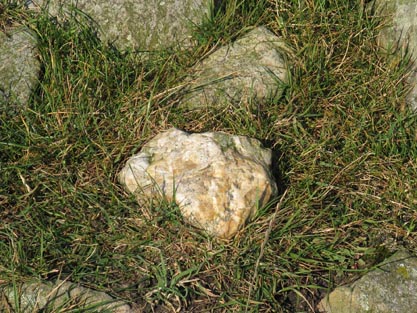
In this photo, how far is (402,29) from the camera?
3.92 metres

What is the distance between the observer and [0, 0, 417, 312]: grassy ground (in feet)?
10.3

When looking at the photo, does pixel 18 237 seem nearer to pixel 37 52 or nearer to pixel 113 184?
pixel 113 184

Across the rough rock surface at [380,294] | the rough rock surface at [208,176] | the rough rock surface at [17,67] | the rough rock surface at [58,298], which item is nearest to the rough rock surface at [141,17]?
the rough rock surface at [17,67]

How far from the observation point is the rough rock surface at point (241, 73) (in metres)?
3.76

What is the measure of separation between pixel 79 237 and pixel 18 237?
0.88 feet

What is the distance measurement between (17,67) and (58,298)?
1322 mm

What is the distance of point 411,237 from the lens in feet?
10.9

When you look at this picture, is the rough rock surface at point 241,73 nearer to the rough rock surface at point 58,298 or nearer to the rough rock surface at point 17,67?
the rough rock surface at point 17,67

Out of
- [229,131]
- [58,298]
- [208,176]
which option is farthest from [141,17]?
[58,298]

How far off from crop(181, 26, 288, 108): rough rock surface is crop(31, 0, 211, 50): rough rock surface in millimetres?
243

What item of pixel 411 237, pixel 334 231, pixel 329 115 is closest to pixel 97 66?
pixel 329 115

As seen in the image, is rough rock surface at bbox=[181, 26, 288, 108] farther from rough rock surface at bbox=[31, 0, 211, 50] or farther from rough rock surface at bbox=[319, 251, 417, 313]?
rough rock surface at bbox=[319, 251, 417, 313]

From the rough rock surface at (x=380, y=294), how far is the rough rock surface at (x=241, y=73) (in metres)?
1.13

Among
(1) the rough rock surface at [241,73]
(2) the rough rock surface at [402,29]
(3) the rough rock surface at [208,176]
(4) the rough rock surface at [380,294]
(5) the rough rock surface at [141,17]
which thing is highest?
(2) the rough rock surface at [402,29]
